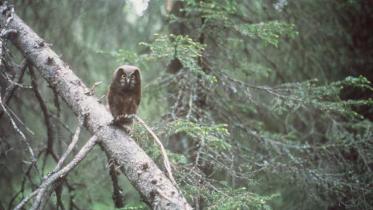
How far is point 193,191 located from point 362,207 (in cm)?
214

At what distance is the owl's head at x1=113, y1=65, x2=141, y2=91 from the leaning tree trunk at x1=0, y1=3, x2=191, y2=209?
0.95 feet

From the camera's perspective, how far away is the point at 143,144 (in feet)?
13.5

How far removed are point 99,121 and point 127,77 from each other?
1.39ft

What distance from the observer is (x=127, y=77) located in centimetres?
353

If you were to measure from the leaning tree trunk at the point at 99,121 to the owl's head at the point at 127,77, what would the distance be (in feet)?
0.95

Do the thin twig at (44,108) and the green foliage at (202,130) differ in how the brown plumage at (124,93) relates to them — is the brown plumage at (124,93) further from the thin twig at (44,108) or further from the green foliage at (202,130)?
the thin twig at (44,108)

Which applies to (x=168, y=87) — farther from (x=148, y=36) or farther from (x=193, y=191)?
(x=193, y=191)

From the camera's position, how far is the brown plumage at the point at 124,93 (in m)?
3.52

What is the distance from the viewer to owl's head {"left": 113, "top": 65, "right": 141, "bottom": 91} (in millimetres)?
3514

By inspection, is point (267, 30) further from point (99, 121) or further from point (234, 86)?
point (99, 121)

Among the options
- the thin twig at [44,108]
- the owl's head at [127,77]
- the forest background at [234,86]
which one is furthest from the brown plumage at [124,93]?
the thin twig at [44,108]


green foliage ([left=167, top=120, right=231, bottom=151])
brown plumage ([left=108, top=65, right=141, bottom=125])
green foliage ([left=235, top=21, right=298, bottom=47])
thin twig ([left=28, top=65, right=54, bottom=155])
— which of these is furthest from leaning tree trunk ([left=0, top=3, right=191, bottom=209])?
green foliage ([left=235, top=21, right=298, bottom=47])

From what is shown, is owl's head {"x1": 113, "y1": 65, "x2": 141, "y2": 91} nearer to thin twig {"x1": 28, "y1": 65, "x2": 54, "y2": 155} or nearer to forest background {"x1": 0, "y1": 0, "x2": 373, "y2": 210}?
forest background {"x1": 0, "y1": 0, "x2": 373, "y2": 210}

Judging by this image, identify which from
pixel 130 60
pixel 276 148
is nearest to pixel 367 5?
pixel 276 148
